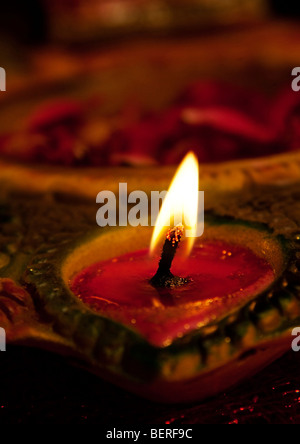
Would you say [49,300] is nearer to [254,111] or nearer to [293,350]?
[293,350]

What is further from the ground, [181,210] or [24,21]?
[24,21]

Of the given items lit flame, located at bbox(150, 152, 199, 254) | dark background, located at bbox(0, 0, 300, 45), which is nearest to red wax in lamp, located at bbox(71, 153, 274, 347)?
lit flame, located at bbox(150, 152, 199, 254)

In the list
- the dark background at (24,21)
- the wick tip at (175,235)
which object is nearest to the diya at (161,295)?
the wick tip at (175,235)

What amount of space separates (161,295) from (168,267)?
22 millimetres

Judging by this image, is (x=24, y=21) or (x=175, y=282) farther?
(x=24, y=21)

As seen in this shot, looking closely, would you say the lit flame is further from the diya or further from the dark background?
the dark background

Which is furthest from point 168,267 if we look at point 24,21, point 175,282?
point 24,21

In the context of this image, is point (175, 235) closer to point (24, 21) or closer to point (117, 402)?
point (117, 402)

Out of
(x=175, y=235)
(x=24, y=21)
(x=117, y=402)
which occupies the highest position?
(x=24, y=21)

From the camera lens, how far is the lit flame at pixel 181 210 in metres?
0.43

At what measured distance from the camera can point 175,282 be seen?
40 centimetres

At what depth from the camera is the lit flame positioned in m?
0.43

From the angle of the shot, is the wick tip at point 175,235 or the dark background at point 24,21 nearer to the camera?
the wick tip at point 175,235

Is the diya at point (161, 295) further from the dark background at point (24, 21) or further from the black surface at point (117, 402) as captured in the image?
the dark background at point (24, 21)
